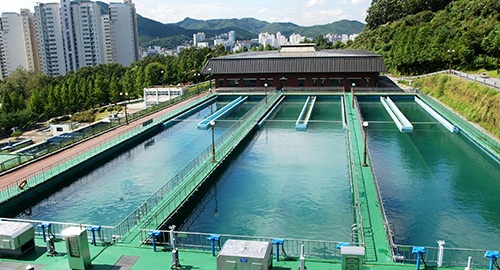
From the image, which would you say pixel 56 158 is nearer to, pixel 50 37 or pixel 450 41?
pixel 450 41

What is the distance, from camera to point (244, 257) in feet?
26.5

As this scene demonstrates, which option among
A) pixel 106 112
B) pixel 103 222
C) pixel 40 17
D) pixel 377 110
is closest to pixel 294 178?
pixel 103 222

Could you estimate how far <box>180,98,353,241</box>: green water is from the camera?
13.9 m

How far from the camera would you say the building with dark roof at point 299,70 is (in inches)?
1644

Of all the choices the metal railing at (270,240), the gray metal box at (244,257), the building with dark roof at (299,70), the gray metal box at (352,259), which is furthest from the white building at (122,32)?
the gray metal box at (352,259)

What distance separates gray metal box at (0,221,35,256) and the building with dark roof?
3570 cm

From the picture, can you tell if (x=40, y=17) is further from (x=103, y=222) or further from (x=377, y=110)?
(x=103, y=222)

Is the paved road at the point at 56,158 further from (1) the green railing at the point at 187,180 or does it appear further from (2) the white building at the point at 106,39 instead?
(2) the white building at the point at 106,39

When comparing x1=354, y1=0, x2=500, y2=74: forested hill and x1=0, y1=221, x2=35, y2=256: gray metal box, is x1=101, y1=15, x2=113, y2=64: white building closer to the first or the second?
x1=354, y1=0, x2=500, y2=74: forested hill

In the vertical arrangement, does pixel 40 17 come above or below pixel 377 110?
above

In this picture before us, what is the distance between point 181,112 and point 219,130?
19.6ft

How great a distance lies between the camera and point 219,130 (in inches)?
1134

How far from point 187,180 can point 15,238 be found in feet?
25.5

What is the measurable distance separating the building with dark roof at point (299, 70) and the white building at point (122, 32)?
7844 centimetres
